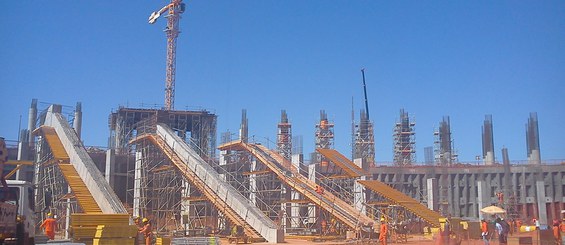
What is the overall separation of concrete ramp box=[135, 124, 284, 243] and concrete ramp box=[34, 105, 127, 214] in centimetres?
495

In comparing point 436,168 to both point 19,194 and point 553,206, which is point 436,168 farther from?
point 19,194

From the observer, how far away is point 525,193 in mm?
48250

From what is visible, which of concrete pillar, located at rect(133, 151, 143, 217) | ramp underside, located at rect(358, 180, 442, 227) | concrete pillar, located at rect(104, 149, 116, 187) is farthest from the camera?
concrete pillar, located at rect(104, 149, 116, 187)

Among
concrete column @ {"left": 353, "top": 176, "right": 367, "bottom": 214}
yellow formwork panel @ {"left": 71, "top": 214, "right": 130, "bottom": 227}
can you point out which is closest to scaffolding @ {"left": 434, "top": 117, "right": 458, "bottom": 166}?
concrete column @ {"left": 353, "top": 176, "right": 367, "bottom": 214}

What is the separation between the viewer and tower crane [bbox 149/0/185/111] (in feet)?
219

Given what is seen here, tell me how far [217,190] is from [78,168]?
887 centimetres

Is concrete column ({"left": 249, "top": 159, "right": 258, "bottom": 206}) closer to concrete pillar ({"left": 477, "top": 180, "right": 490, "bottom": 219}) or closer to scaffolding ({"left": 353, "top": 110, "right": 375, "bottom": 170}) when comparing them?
concrete pillar ({"left": 477, "top": 180, "right": 490, "bottom": 219})

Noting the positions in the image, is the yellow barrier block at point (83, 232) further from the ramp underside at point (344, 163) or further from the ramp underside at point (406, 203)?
the ramp underside at point (406, 203)

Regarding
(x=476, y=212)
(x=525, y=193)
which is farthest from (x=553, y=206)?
(x=476, y=212)

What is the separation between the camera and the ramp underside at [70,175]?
31547 millimetres

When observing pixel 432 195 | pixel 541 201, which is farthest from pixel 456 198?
pixel 541 201

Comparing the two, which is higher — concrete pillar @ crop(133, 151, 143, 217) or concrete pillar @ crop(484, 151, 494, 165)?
concrete pillar @ crop(484, 151, 494, 165)

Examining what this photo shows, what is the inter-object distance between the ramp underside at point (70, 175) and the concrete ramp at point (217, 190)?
234 inches

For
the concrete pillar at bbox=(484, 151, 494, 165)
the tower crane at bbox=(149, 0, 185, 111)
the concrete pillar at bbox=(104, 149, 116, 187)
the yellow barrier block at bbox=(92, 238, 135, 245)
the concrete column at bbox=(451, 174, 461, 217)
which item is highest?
the tower crane at bbox=(149, 0, 185, 111)
